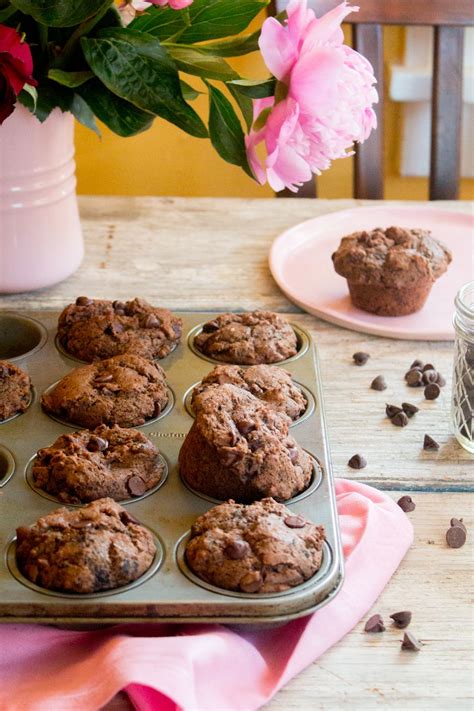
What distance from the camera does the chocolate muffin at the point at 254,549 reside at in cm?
98

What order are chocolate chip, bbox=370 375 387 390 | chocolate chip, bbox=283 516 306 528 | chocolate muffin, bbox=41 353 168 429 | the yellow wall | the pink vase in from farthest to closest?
the yellow wall, the pink vase, chocolate chip, bbox=370 375 387 390, chocolate muffin, bbox=41 353 168 429, chocolate chip, bbox=283 516 306 528

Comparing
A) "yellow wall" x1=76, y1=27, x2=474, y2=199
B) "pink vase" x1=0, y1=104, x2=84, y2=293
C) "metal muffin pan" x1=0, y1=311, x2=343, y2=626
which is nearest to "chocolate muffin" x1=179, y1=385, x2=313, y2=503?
"metal muffin pan" x1=0, y1=311, x2=343, y2=626

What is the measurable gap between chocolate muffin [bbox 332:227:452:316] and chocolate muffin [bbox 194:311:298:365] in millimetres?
208

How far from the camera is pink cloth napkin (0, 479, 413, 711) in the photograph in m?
0.92

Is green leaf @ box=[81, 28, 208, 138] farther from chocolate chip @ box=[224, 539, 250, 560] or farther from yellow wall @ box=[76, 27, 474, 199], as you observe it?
yellow wall @ box=[76, 27, 474, 199]

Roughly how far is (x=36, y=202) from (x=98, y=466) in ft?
2.11

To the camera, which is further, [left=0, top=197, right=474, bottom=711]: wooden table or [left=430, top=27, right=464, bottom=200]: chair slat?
[left=430, top=27, right=464, bottom=200]: chair slat

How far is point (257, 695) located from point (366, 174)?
1.63 metres

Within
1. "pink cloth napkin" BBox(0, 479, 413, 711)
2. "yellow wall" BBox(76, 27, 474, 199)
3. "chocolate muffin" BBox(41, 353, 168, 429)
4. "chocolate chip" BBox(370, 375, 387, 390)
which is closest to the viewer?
"pink cloth napkin" BBox(0, 479, 413, 711)

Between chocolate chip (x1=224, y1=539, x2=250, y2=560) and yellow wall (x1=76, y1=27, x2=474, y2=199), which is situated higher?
chocolate chip (x1=224, y1=539, x2=250, y2=560)

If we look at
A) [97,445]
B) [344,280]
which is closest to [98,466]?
[97,445]

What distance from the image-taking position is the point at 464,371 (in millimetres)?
1317

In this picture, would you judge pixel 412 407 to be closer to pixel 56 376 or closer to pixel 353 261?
pixel 353 261

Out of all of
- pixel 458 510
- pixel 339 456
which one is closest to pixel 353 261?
pixel 339 456
